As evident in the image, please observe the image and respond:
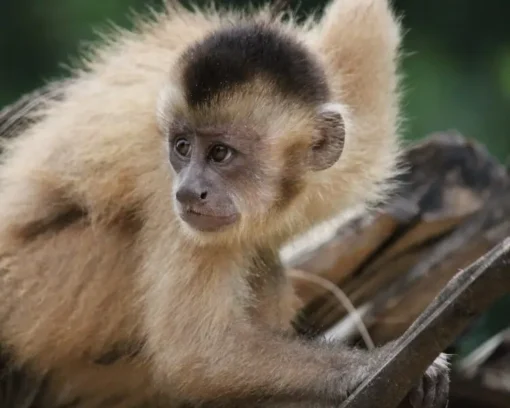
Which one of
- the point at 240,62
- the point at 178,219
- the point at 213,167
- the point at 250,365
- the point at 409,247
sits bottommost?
the point at 250,365

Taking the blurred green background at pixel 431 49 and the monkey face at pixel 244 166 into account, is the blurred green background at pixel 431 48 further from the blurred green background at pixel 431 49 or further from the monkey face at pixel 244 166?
the monkey face at pixel 244 166

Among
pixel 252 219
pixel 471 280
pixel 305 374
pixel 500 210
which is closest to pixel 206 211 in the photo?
pixel 252 219

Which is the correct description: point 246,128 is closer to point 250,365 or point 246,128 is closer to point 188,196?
point 188,196

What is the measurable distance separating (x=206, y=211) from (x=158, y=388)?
0.57 metres

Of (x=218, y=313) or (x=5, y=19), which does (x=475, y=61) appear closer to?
(x=5, y=19)

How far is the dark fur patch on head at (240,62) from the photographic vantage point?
271 cm

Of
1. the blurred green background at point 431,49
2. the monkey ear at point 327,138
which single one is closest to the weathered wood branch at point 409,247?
the monkey ear at point 327,138

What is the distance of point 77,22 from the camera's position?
201 inches

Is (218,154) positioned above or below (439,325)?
above

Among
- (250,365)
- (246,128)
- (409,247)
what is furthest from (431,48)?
(250,365)

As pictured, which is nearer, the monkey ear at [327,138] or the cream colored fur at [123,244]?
the cream colored fur at [123,244]

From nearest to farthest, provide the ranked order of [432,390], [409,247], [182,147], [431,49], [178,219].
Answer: [432,390] → [178,219] → [182,147] → [409,247] → [431,49]

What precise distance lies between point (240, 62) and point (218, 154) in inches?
10.4

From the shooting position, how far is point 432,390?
2.43 metres
